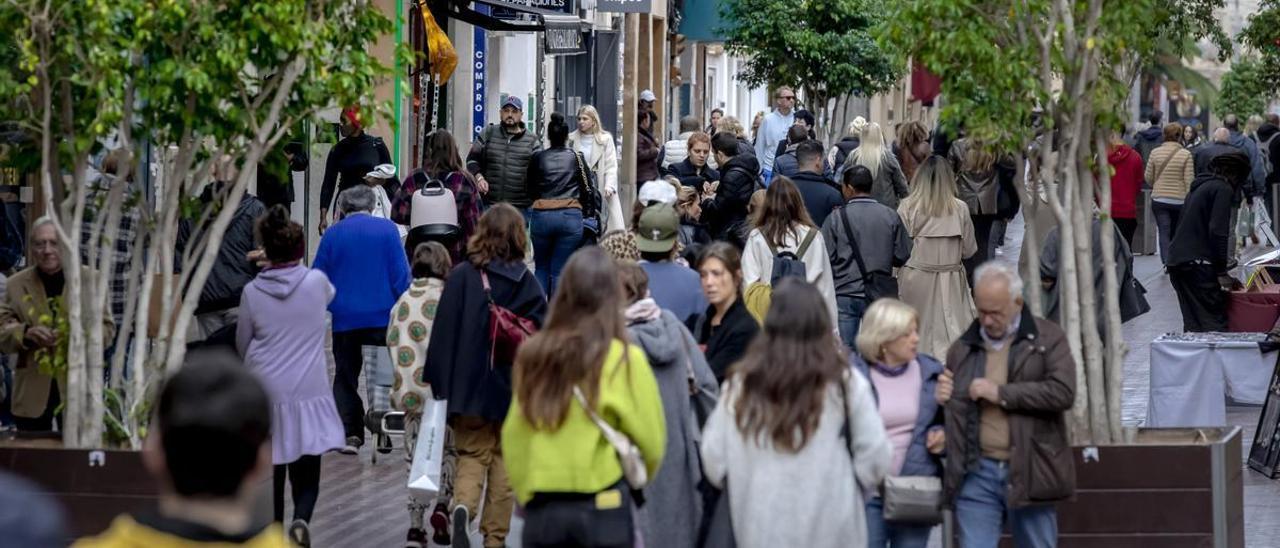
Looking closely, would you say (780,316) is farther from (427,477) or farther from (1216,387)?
(1216,387)

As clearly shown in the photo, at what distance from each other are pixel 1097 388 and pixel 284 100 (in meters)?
3.38

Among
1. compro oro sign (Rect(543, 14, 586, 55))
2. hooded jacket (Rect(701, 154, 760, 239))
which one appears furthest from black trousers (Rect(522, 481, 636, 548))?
compro oro sign (Rect(543, 14, 586, 55))

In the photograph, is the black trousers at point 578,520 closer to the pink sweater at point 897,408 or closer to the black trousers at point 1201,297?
Result: the pink sweater at point 897,408

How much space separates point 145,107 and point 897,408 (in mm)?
3179

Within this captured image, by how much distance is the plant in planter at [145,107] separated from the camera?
7.67 metres

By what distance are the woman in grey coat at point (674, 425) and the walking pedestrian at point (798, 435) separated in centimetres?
87

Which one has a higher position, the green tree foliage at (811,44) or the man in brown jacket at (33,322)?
the green tree foliage at (811,44)

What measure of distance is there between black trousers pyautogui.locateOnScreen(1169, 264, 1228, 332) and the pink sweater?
9.36 m

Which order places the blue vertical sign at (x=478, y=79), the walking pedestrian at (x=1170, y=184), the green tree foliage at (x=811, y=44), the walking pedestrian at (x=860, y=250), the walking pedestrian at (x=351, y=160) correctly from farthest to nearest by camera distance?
the green tree foliage at (x=811, y=44) < the blue vertical sign at (x=478, y=79) < the walking pedestrian at (x=1170, y=184) < the walking pedestrian at (x=351, y=160) < the walking pedestrian at (x=860, y=250)

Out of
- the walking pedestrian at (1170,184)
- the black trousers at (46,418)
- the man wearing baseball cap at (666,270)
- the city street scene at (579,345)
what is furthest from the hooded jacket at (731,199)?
the walking pedestrian at (1170,184)

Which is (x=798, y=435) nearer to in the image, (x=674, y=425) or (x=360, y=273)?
(x=674, y=425)

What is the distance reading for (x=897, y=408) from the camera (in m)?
6.98

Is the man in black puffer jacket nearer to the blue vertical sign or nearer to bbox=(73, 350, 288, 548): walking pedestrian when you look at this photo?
the blue vertical sign

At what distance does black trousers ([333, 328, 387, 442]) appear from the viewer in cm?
1157
